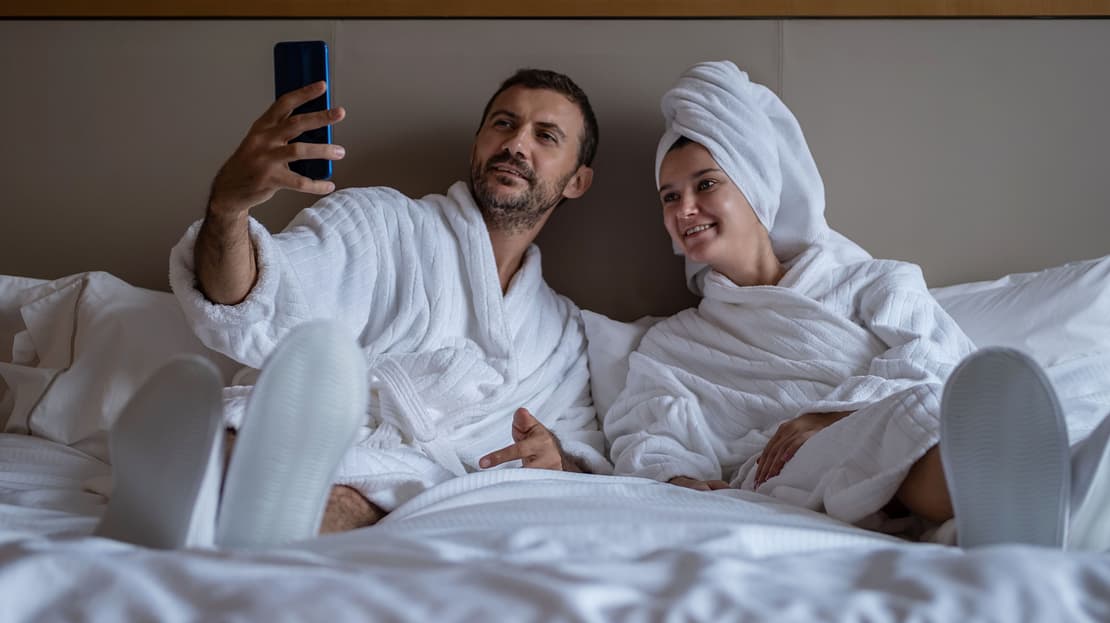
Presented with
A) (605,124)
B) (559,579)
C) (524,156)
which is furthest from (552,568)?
(605,124)

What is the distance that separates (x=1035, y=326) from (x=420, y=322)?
3.49 feet

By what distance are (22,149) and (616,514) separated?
5.70ft

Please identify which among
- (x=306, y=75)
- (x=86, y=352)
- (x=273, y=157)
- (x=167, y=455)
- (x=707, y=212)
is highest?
(x=306, y=75)

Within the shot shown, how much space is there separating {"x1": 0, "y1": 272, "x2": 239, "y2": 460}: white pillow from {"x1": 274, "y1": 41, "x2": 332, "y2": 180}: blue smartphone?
0.41m

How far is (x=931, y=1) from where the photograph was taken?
6.44 feet

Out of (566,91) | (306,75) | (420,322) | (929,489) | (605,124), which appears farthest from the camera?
(605,124)

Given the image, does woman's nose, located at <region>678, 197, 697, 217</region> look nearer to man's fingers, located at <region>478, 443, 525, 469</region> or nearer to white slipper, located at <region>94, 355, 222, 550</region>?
man's fingers, located at <region>478, 443, 525, 469</region>

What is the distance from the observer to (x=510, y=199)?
1785 millimetres

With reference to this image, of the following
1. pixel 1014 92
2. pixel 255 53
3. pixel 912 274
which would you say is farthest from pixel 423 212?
pixel 1014 92

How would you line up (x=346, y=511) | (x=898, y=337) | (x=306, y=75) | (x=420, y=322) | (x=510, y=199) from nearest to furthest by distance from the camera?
1. (x=346, y=511)
2. (x=306, y=75)
3. (x=898, y=337)
4. (x=420, y=322)
5. (x=510, y=199)

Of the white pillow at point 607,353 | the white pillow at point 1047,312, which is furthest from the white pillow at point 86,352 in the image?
the white pillow at point 1047,312

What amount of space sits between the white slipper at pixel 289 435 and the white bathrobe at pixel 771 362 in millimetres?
676

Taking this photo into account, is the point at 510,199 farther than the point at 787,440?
Yes

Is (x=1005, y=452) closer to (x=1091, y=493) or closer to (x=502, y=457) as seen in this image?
(x=1091, y=493)
